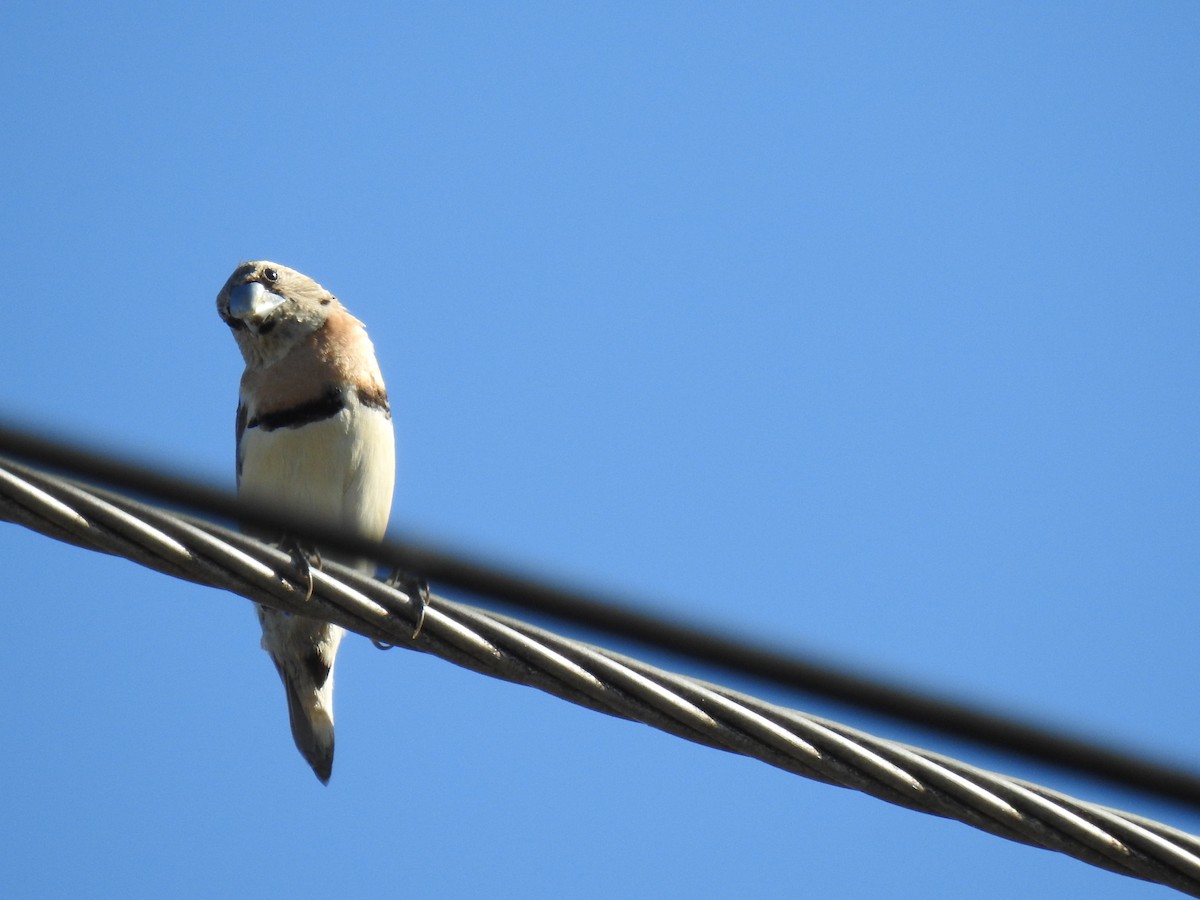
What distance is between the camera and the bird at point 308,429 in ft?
22.3

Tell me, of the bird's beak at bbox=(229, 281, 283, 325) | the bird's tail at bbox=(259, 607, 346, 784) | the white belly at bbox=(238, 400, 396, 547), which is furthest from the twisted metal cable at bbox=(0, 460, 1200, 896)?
the bird's beak at bbox=(229, 281, 283, 325)

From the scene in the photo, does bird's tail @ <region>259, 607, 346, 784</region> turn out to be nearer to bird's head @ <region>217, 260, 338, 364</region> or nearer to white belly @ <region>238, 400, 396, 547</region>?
white belly @ <region>238, 400, 396, 547</region>

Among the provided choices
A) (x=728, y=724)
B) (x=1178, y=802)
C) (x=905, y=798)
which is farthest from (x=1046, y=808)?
(x=1178, y=802)

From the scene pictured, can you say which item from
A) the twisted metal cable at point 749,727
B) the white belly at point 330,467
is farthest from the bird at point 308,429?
the twisted metal cable at point 749,727

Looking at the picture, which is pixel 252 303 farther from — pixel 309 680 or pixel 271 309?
pixel 309 680

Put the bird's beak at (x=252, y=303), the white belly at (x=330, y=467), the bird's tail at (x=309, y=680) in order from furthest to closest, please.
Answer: the bird's beak at (x=252, y=303) → the bird's tail at (x=309, y=680) → the white belly at (x=330, y=467)

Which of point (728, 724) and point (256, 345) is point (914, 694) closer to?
point (728, 724)

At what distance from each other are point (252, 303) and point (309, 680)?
1909 millimetres

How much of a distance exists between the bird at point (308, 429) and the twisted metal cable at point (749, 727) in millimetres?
3258

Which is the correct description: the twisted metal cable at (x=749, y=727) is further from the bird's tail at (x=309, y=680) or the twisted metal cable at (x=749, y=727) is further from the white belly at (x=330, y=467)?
the bird's tail at (x=309, y=680)

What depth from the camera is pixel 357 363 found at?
7109 millimetres

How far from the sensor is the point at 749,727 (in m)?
3.11

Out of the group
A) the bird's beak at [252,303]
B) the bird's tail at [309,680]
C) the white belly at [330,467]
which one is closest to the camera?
the white belly at [330,467]

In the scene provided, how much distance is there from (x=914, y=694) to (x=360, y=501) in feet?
16.5
